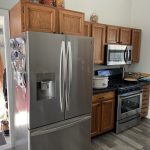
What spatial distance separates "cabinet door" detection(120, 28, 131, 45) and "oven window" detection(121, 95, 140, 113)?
4.18 ft

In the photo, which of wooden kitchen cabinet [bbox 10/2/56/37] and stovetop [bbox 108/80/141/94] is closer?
wooden kitchen cabinet [bbox 10/2/56/37]

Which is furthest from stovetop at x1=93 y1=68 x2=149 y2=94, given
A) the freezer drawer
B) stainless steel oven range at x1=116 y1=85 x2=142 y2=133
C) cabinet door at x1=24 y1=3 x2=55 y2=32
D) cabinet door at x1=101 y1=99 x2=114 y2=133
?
cabinet door at x1=24 y1=3 x2=55 y2=32

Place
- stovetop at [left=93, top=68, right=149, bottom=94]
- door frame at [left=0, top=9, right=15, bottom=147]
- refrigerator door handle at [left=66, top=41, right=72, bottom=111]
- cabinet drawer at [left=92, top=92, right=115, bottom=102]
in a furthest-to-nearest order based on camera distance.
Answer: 1. stovetop at [left=93, top=68, right=149, bottom=94]
2. cabinet drawer at [left=92, top=92, right=115, bottom=102]
3. door frame at [left=0, top=9, right=15, bottom=147]
4. refrigerator door handle at [left=66, top=41, right=72, bottom=111]

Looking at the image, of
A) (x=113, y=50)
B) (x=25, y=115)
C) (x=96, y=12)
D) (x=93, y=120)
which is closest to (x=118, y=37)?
(x=113, y=50)

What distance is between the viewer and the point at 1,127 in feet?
10.8

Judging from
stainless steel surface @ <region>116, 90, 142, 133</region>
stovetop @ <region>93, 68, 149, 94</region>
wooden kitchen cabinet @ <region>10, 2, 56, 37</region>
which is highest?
wooden kitchen cabinet @ <region>10, 2, 56, 37</region>

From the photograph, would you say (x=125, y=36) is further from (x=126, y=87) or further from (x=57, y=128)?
(x=57, y=128)

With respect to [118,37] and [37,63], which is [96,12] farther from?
[37,63]

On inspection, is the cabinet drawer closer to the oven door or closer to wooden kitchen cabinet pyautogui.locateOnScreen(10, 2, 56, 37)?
the oven door

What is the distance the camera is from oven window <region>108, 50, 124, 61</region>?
11.3 feet

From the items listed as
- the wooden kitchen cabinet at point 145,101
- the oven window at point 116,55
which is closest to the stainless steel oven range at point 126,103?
the wooden kitchen cabinet at point 145,101

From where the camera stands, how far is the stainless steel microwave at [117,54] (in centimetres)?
340

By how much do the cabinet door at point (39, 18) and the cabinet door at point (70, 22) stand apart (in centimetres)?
13

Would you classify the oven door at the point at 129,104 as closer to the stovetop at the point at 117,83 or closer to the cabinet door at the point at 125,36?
the stovetop at the point at 117,83
